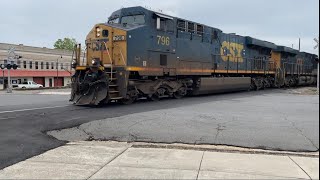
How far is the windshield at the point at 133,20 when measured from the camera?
15613mm

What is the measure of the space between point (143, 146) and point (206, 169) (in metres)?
2.08

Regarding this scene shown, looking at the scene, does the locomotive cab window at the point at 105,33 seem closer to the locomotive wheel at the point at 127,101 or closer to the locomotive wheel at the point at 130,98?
the locomotive wheel at the point at 130,98

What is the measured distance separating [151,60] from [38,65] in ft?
196

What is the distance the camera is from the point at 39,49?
71.7 metres

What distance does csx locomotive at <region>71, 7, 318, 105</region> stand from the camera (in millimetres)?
14047

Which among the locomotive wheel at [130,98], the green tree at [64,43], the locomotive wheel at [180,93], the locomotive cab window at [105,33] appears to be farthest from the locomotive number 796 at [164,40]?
the green tree at [64,43]

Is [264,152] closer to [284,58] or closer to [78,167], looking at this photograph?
[78,167]

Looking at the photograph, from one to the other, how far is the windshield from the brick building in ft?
168

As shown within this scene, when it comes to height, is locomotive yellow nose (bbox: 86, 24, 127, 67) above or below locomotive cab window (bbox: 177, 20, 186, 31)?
below

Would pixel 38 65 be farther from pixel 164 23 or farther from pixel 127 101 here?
pixel 127 101

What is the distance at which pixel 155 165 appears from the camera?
609 centimetres

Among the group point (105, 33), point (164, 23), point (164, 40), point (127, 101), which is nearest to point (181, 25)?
point (164, 23)

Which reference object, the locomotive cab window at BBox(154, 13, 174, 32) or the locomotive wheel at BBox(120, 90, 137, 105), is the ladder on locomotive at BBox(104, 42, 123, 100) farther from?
the locomotive cab window at BBox(154, 13, 174, 32)

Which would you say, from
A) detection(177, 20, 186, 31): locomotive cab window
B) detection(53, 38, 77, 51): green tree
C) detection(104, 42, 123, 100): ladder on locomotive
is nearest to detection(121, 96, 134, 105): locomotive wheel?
detection(104, 42, 123, 100): ladder on locomotive
